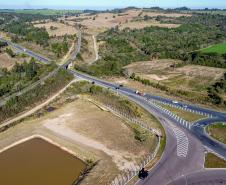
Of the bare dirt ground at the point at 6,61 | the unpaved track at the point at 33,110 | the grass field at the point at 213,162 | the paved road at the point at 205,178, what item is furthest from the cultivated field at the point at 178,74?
the paved road at the point at 205,178

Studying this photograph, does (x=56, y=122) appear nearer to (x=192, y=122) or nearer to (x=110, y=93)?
(x=110, y=93)

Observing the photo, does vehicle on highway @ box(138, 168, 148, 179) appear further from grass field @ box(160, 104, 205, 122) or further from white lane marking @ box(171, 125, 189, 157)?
grass field @ box(160, 104, 205, 122)

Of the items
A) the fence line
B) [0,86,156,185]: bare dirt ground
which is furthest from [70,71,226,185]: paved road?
[0,86,156,185]: bare dirt ground

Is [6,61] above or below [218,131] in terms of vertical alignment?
below

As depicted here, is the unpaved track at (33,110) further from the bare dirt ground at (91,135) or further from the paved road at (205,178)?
the paved road at (205,178)

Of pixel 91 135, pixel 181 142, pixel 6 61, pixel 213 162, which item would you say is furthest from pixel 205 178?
pixel 6 61

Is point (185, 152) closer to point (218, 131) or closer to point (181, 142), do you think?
point (181, 142)

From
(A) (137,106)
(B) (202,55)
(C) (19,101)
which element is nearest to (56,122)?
(C) (19,101)
